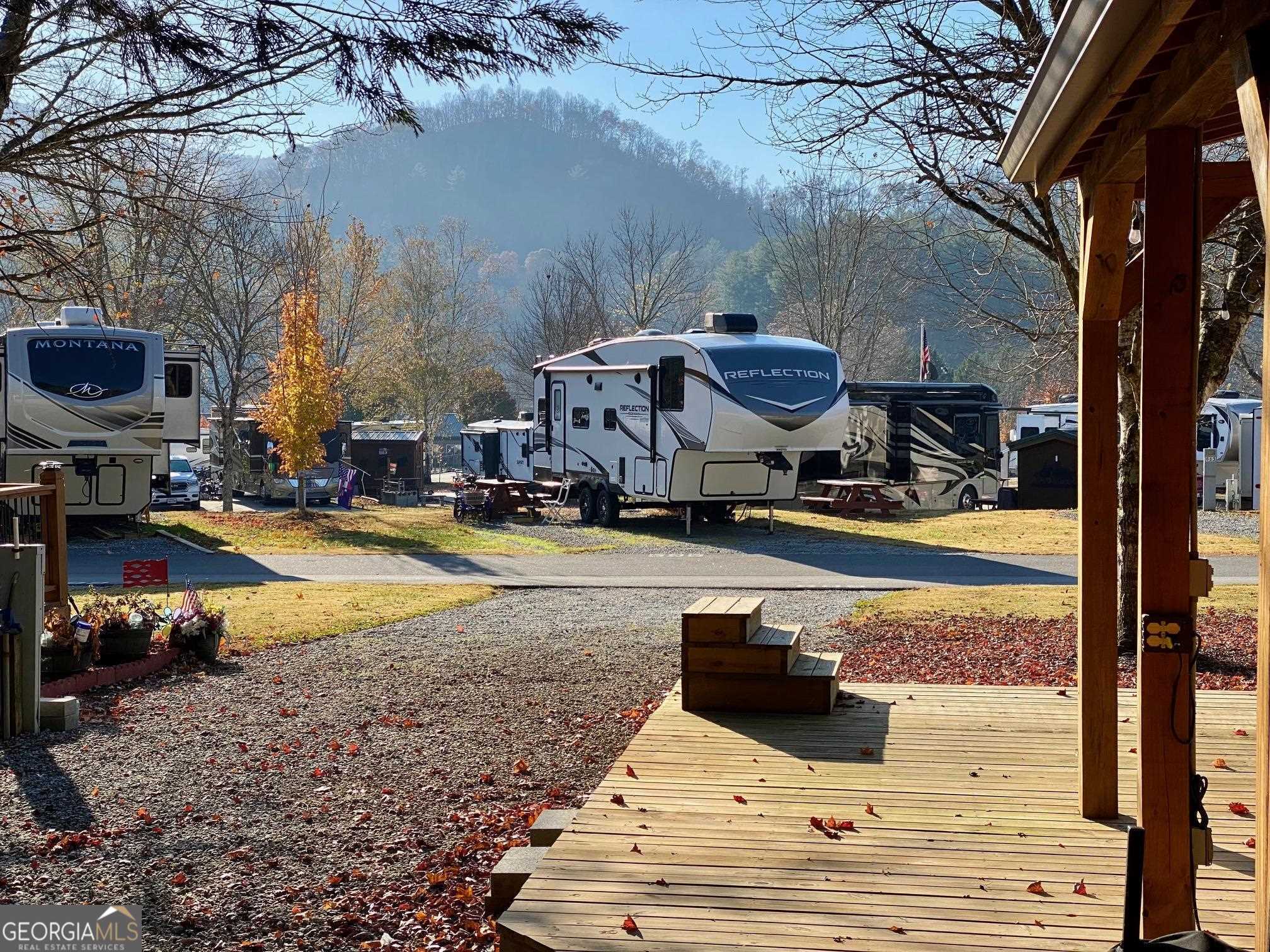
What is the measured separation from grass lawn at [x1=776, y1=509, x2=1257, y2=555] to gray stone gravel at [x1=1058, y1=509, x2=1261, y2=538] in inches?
20.6

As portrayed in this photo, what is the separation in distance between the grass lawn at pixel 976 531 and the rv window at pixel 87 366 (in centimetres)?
1219

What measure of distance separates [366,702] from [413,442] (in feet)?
106

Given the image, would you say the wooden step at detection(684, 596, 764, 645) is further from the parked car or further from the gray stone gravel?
the parked car

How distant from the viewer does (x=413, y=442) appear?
133ft

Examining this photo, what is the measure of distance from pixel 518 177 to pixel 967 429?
561 feet

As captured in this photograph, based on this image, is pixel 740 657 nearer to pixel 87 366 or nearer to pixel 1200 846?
pixel 1200 846

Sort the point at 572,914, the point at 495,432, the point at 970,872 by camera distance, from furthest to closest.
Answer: the point at 495,432 → the point at 970,872 → the point at 572,914

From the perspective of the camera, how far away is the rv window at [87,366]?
1930 cm

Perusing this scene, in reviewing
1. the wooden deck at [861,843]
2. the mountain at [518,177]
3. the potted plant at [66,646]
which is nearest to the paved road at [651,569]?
the potted plant at [66,646]

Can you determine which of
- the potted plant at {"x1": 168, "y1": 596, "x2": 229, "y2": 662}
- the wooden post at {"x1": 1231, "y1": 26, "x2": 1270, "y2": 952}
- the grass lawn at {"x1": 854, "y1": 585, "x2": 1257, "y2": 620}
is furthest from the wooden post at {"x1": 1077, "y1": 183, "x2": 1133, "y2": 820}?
the grass lawn at {"x1": 854, "y1": 585, "x2": 1257, "y2": 620}

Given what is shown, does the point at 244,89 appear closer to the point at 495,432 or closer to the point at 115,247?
the point at 115,247

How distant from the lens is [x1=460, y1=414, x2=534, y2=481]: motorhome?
30.2 metres

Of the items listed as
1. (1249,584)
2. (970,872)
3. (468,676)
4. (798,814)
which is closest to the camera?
(970,872)

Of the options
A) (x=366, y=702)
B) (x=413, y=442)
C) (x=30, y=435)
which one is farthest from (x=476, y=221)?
(x=366, y=702)
